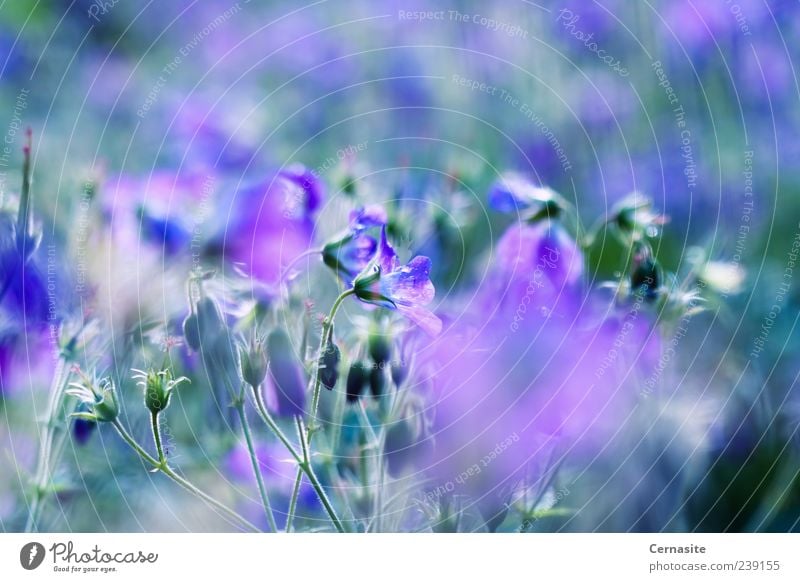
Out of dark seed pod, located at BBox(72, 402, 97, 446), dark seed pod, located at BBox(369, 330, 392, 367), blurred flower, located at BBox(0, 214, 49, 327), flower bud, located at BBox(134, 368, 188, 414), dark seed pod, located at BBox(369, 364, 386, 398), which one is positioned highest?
blurred flower, located at BBox(0, 214, 49, 327)

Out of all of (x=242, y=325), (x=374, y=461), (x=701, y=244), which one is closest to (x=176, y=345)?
(x=242, y=325)

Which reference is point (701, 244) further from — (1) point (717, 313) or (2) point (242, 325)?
(2) point (242, 325)

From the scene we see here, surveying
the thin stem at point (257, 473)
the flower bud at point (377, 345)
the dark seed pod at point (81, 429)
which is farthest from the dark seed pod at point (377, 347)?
the dark seed pod at point (81, 429)

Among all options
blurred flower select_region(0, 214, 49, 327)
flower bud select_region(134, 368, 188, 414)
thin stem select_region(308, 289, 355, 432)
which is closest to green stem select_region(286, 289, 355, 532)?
thin stem select_region(308, 289, 355, 432)

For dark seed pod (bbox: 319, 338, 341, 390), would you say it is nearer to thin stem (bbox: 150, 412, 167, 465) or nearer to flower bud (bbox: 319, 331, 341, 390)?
flower bud (bbox: 319, 331, 341, 390)

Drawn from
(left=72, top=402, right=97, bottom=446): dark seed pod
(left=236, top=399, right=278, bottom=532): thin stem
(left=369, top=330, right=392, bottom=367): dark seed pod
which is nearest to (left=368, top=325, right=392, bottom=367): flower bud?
(left=369, top=330, right=392, bottom=367): dark seed pod

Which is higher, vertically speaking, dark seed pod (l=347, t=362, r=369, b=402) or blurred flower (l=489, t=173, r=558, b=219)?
blurred flower (l=489, t=173, r=558, b=219)
